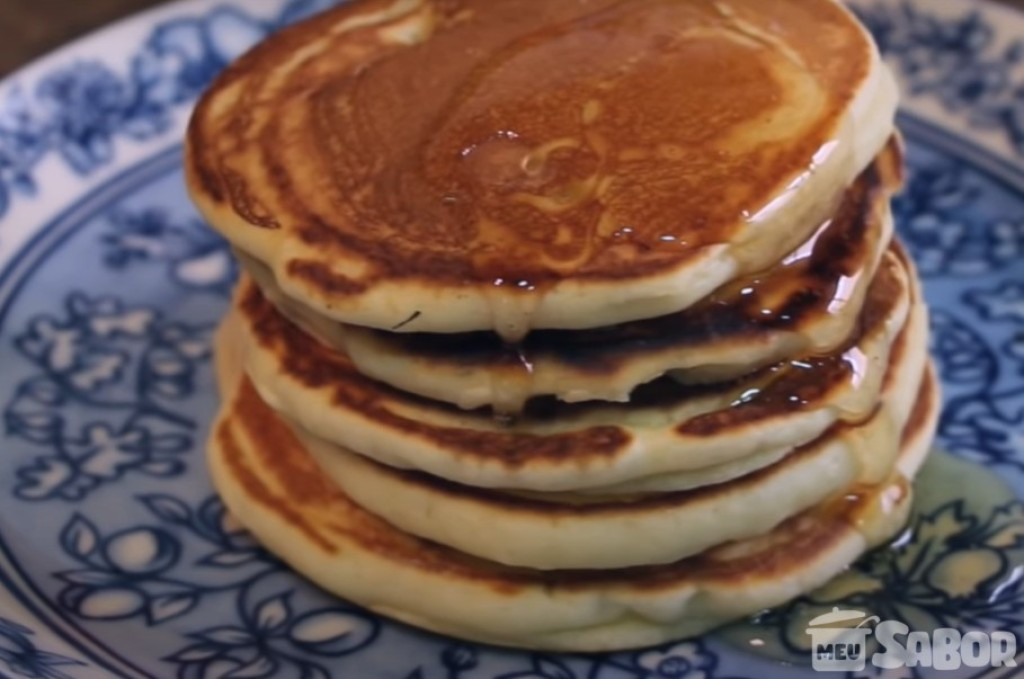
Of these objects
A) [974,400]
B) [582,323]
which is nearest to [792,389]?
[582,323]

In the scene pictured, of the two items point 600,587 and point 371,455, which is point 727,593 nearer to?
point 600,587

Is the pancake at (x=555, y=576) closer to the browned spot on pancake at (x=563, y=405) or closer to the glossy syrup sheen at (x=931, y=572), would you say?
the glossy syrup sheen at (x=931, y=572)

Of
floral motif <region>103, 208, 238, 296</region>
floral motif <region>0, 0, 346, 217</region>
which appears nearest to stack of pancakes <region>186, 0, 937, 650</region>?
floral motif <region>103, 208, 238, 296</region>

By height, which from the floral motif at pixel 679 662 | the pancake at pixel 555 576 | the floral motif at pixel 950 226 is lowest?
the floral motif at pixel 950 226

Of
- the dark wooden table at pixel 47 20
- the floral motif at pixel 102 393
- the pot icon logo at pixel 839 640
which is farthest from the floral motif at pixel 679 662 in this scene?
the dark wooden table at pixel 47 20

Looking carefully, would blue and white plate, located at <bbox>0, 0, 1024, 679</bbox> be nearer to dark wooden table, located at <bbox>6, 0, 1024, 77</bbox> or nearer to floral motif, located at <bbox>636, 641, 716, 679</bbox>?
floral motif, located at <bbox>636, 641, 716, 679</bbox>

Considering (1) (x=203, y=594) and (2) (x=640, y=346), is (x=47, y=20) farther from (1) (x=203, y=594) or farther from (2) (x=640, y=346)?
(2) (x=640, y=346)
